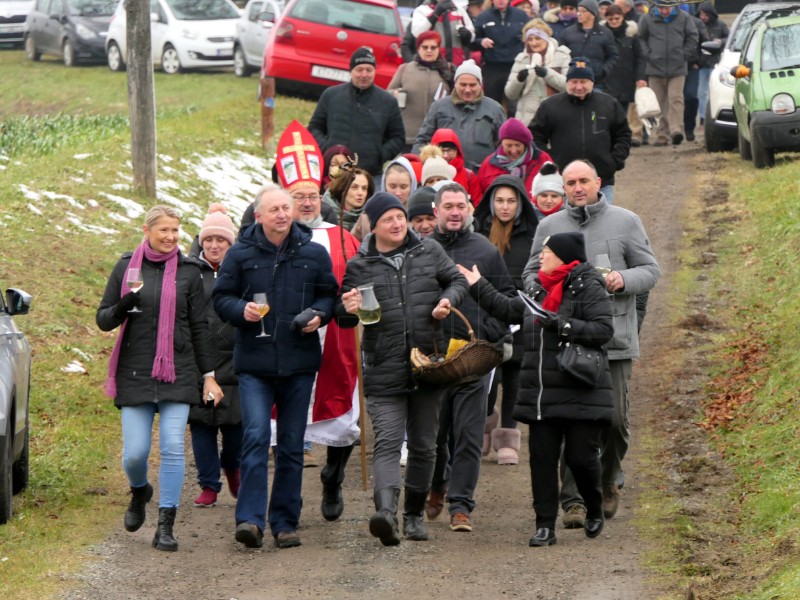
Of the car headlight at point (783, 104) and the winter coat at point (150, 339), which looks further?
the car headlight at point (783, 104)

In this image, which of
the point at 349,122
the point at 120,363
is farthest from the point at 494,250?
the point at 349,122

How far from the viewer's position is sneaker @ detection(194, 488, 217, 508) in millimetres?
10539

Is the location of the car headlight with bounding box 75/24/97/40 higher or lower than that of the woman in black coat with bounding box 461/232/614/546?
lower

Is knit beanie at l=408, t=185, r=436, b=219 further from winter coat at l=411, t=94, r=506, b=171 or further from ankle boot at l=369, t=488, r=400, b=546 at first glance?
winter coat at l=411, t=94, r=506, b=171

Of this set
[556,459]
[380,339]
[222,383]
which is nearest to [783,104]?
[222,383]

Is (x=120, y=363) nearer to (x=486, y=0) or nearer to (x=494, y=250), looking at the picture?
(x=494, y=250)

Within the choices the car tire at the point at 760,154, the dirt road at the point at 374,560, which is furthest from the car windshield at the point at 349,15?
the dirt road at the point at 374,560

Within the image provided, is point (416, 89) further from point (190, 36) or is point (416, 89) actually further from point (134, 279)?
point (190, 36)

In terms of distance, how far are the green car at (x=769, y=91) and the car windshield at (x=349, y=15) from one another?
234 inches

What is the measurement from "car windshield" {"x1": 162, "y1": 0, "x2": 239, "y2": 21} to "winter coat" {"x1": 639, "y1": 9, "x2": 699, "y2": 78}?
12.4 m

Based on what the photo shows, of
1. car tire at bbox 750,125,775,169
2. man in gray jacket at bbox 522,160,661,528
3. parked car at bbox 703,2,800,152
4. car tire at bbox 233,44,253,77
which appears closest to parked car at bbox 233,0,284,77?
car tire at bbox 233,44,253,77

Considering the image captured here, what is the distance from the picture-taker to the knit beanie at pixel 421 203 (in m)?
10.5

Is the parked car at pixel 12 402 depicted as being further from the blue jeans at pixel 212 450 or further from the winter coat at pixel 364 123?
the winter coat at pixel 364 123

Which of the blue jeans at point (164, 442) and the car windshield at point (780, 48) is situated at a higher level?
the car windshield at point (780, 48)
